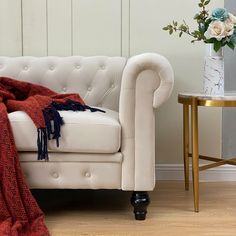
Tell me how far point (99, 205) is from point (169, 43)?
110 centimetres

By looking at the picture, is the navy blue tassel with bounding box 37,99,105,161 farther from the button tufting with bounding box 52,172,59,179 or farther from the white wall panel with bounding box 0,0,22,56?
the white wall panel with bounding box 0,0,22,56

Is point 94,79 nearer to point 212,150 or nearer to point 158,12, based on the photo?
point 158,12

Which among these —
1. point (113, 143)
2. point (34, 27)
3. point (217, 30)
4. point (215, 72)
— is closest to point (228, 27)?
point (217, 30)

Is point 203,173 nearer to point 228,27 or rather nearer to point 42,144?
point 228,27

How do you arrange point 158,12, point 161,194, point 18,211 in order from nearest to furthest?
1. point 18,211
2. point 161,194
3. point 158,12

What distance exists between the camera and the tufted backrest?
8.09 ft

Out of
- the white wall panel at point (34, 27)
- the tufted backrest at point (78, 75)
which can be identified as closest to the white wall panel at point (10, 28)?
the white wall panel at point (34, 27)

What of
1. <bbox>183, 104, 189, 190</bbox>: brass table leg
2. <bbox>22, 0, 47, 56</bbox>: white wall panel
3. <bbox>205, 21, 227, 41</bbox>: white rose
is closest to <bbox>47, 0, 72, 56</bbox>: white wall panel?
<bbox>22, 0, 47, 56</bbox>: white wall panel

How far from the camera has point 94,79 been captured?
2475 mm

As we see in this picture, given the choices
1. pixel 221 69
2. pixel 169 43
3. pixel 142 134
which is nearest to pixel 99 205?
pixel 142 134

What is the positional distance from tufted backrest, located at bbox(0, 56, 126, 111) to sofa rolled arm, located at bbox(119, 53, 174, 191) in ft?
2.04

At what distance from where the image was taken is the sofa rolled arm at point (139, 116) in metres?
1.84

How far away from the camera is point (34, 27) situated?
262 centimetres

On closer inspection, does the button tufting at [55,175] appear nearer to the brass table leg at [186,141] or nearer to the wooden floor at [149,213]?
the wooden floor at [149,213]
